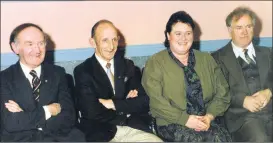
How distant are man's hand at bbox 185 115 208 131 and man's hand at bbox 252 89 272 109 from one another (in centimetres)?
57

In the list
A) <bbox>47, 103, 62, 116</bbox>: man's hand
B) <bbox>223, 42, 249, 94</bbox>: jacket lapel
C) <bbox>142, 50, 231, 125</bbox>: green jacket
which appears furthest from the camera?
<bbox>223, 42, 249, 94</bbox>: jacket lapel

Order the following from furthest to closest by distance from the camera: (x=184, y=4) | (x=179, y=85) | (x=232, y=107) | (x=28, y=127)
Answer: (x=184, y=4) → (x=232, y=107) → (x=179, y=85) → (x=28, y=127)

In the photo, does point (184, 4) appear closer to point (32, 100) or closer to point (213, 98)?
point (213, 98)

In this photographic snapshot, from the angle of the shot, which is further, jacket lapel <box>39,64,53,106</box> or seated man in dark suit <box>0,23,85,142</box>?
jacket lapel <box>39,64,53,106</box>

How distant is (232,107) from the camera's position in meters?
2.88

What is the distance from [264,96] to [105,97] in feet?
4.23

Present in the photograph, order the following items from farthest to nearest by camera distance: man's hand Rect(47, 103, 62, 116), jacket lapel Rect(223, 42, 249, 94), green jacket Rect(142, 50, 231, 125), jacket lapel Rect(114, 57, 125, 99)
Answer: jacket lapel Rect(223, 42, 249, 94) < jacket lapel Rect(114, 57, 125, 99) < green jacket Rect(142, 50, 231, 125) < man's hand Rect(47, 103, 62, 116)

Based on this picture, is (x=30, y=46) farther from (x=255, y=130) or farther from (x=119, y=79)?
(x=255, y=130)

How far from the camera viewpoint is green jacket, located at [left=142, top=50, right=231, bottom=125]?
2.63 metres

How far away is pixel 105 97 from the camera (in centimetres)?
272

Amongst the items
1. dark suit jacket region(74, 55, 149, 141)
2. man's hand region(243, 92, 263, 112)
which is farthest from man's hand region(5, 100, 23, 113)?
man's hand region(243, 92, 263, 112)

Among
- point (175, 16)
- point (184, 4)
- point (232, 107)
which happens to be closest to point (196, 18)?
point (184, 4)

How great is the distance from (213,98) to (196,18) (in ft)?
3.41

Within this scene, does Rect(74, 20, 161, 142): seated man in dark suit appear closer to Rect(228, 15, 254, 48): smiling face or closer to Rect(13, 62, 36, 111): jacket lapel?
Rect(13, 62, 36, 111): jacket lapel
